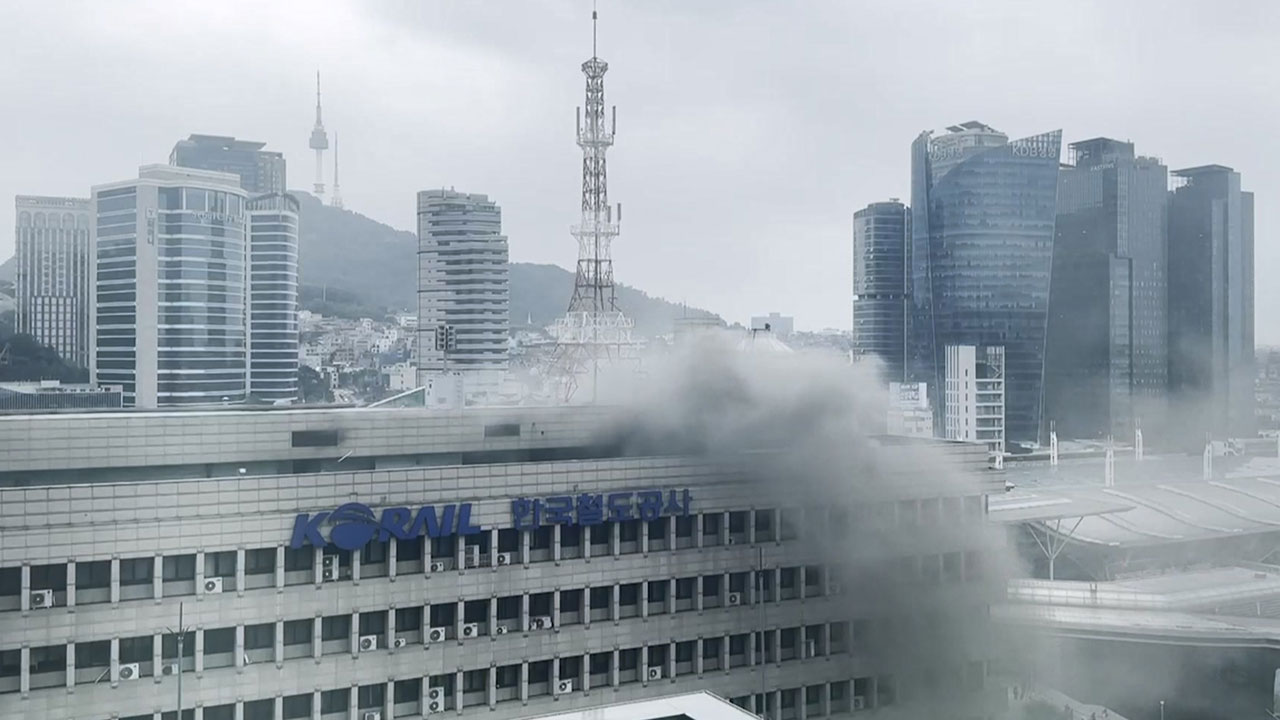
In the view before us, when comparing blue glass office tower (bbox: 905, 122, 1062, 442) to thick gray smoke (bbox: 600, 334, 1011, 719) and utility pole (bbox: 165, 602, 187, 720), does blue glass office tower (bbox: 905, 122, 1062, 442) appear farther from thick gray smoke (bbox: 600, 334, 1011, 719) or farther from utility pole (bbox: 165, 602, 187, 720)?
utility pole (bbox: 165, 602, 187, 720)

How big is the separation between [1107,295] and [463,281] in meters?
22.0

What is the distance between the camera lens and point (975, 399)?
2736cm

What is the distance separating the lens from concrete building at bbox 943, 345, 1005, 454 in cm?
2739

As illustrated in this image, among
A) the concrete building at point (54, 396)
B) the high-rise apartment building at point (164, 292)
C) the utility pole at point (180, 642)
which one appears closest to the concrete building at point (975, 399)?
the high-rise apartment building at point (164, 292)

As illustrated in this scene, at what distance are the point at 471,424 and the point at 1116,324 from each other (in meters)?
20.8

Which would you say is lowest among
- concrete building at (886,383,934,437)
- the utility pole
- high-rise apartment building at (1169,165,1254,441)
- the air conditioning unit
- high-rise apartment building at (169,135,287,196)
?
the air conditioning unit

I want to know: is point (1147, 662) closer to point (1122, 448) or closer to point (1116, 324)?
point (1122, 448)

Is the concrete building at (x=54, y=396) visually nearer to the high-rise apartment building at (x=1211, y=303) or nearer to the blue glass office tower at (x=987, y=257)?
the blue glass office tower at (x=987, y=257)

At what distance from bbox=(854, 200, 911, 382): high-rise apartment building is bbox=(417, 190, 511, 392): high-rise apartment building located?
11537mm

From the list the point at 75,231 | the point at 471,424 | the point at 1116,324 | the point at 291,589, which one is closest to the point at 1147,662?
the point at 471,424

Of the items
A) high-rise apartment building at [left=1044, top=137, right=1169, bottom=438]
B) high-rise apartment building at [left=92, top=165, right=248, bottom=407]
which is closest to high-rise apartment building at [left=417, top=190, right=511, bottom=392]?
high-rise apartment building at [left=92, top=165, right=248, bottom=407]

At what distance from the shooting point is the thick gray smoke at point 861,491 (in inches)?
451

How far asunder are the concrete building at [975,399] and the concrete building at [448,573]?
602 inches

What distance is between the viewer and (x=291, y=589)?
8.83 m
